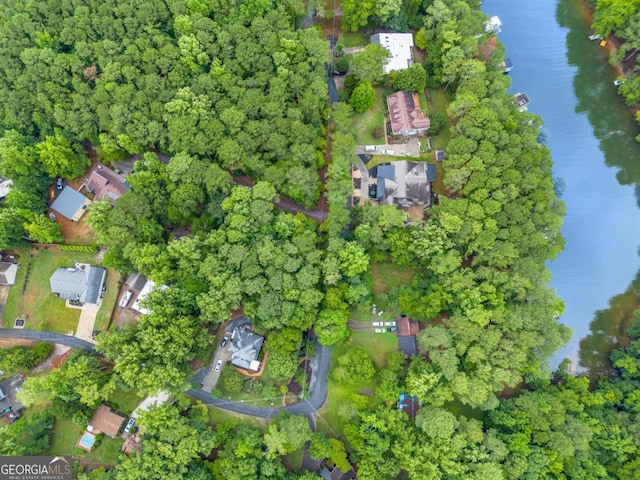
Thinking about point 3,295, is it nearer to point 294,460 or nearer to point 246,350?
point 246,350

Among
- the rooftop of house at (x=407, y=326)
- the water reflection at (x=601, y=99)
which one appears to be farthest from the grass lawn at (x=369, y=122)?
the water reflection at (x=601, y=99)

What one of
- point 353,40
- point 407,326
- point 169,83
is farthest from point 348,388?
point 353,40

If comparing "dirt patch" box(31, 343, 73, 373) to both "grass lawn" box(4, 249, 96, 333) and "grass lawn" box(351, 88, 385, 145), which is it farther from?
"grass lawn" box(351, 88, 385, 145)

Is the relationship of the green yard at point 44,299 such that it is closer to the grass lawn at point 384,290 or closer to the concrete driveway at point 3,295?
the concrete driveway at point 3,295

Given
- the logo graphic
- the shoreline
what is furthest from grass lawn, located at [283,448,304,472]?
the shoreline

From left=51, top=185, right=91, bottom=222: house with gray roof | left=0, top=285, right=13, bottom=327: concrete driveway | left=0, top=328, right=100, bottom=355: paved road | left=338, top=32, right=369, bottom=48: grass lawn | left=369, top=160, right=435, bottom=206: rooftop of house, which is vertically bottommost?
left=0, top=328, right=100, bottom=355: paved road

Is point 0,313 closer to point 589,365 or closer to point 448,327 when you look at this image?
point 448,327
